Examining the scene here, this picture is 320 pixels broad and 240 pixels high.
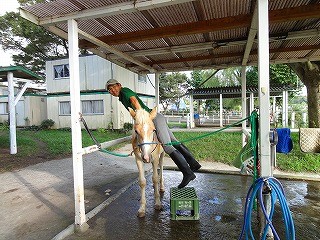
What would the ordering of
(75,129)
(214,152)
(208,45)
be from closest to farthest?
(75,129), (208,45), (214,152)

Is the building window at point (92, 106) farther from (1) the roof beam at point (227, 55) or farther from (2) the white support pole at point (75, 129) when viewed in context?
(2) the white support pole at point (75, 129)

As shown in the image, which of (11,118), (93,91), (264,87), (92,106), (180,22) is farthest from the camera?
(92,106)

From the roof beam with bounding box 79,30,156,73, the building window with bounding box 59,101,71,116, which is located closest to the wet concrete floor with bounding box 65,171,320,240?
the roof beam with bounding box 79,30,156,73

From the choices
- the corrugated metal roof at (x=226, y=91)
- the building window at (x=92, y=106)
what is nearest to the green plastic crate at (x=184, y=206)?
the building window at (x=92, y=106)

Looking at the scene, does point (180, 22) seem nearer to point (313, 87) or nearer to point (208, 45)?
point (208, 45)

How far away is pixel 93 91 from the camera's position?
60.0 feet

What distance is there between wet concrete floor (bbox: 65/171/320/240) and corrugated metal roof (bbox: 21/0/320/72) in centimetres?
307

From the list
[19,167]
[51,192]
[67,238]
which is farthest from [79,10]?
[19,167]

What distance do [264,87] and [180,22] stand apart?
1970 millimetres

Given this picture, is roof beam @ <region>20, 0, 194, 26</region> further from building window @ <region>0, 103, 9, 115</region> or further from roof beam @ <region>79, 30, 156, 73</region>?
building window @ <region>0, 103, 9, 115</region>

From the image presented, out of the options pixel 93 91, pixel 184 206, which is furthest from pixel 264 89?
pixel 93 91

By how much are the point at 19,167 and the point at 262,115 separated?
27.2 feet

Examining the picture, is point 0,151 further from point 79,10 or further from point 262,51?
point 262,51

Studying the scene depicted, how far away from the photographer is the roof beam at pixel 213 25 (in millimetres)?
3232
